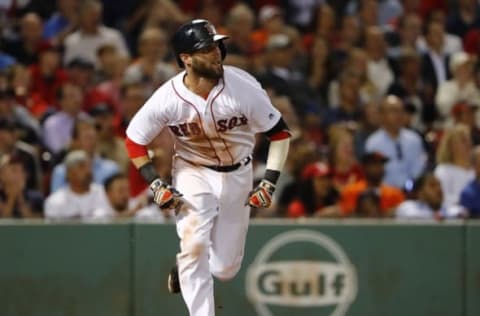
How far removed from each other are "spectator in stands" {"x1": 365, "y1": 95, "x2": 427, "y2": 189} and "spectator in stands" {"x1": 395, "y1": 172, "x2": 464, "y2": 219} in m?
0.92

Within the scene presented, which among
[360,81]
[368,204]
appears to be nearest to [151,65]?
[360,81]

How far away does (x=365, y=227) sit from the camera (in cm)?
1145

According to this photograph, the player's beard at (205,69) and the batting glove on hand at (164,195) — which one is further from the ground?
the player's beard at (205,69)

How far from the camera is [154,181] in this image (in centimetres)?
904

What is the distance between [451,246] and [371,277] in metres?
0.68

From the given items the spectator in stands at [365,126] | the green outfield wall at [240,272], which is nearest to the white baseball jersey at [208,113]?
the green outfield wall at [240,272]

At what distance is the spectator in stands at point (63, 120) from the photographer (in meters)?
13.2

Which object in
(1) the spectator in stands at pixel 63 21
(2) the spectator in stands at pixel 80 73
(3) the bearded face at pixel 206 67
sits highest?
(1) the spectator in stands at pixel 63 21

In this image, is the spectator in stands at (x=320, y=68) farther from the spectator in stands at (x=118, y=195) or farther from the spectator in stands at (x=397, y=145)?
the spectator in stands at (x=118, y=195)

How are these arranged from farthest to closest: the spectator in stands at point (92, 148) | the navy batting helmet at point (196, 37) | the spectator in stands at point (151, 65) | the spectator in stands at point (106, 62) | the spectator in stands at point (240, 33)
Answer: the spectator in stands at point (240, 33), the spectator in stands at point (106, 62), the spectator in stands at point (151, 65), the spectator in stands at point (92, 148), the navy batting helmet at point (196, 37)

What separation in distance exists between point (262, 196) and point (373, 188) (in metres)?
3.72

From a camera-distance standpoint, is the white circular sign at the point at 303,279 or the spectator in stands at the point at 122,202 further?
the spectator in stands at the point at 122,202

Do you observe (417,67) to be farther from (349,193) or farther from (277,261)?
(277,261)

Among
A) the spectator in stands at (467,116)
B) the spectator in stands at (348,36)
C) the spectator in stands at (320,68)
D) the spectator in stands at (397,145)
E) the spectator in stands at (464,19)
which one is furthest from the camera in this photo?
the spectator in stands at (464,19)
